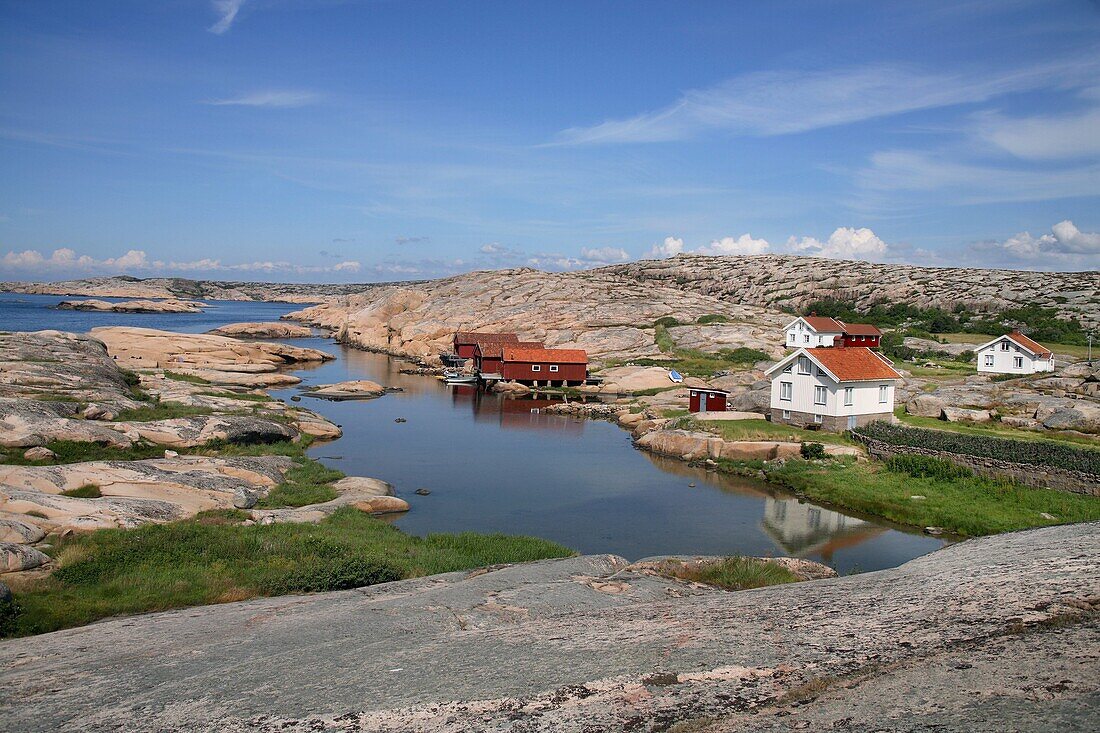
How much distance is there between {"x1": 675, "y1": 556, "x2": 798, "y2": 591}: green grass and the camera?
15141 mm

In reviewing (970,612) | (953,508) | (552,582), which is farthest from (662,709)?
(953,508)

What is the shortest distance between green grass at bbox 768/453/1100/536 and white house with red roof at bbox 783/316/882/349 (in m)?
38.1

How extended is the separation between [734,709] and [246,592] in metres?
12.9

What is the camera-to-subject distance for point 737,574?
15.6 meters

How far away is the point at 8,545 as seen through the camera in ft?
56.1

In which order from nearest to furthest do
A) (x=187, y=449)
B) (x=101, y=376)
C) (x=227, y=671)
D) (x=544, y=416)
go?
1. (x=227, y=671)
2. (x=187, y=449)
3. (x=101, y=376)
4. (x=544, y=416)

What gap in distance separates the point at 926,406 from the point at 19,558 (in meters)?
47.8

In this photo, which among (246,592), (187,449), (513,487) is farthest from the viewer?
(513,487)

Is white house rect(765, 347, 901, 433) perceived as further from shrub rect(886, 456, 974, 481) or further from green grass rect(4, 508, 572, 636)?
green grass rect(4, 508, 572, 636)

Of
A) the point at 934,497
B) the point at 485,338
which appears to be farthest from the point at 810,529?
the point at 485,338

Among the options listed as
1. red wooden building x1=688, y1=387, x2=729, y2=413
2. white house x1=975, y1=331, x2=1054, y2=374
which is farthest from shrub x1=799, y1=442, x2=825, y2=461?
white house x1=975, y1=331, x2=1054, y2=374

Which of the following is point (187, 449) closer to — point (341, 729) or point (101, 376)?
point (101, 376)

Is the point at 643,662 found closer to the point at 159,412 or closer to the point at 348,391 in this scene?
the point at 159,412

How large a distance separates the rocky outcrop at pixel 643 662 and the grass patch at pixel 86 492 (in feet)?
39.2
